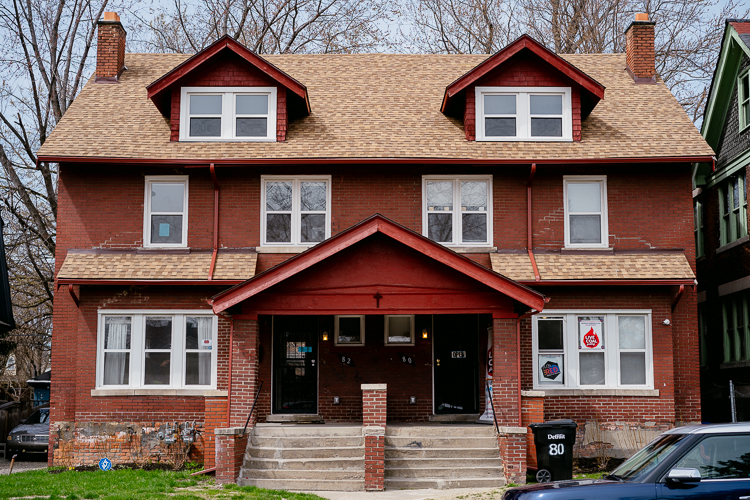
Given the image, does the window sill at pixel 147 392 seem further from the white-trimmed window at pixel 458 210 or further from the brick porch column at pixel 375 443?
the white-trimmed window at pixel 458 210

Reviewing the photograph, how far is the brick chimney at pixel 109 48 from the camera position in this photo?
1952 cm

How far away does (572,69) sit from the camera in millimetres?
17234

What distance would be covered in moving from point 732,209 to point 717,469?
13.7m

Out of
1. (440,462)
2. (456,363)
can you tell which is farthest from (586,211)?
(440,462)

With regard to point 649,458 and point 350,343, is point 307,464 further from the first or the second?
point 649,458

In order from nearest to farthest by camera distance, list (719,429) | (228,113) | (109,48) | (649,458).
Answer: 1. (719,429)
2. (649,458)
3. (228,113)
4. (109,48)

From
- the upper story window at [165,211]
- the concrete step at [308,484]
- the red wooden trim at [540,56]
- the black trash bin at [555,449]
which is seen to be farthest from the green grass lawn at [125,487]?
the red wooden trim at [540,56]

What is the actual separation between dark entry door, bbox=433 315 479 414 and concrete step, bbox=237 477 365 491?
157 inches

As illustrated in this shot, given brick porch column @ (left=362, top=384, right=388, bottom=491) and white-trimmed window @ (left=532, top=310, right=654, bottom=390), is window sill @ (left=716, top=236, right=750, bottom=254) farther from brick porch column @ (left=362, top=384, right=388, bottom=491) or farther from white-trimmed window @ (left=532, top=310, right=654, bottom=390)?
brick porch column @ (left=362, top=384, right=388, bottom=491)

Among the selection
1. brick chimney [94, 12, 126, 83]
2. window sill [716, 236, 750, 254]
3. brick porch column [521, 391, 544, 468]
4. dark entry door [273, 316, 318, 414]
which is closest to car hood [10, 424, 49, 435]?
dark entry door [273, 316, 318, 414]

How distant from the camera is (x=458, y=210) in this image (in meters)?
17.2

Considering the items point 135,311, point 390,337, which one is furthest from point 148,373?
point 390,337

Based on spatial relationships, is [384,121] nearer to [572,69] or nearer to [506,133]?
[506,133]

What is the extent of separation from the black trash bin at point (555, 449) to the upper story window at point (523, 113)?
22.6 ft
